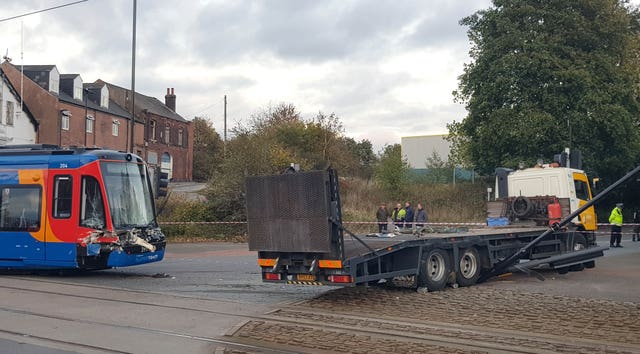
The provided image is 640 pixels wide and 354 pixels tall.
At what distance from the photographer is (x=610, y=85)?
121ft

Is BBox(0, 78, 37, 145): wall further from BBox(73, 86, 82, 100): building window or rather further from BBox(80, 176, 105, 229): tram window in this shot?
BBox(80, 176, 105, 229): tram window

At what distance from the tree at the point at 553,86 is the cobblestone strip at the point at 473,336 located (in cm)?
2776

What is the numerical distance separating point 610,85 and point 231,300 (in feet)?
100

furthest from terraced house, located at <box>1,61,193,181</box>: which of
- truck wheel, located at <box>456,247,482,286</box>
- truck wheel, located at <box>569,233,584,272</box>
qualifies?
truck wheel, located at <box>456,247,482,286</box>

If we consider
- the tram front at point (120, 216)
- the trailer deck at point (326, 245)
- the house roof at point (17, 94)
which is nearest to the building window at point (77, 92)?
the house roof at point (17, 94)

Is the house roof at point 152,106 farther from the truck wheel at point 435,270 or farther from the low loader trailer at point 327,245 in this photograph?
the truck wheel at point 435,270

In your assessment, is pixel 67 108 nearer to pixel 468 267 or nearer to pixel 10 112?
A: pixel 10 112

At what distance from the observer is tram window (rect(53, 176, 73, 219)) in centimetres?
1583

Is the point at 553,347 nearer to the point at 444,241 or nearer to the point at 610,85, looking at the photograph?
the point at 444,241

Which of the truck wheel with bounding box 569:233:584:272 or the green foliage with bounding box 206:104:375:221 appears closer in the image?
the truck wheel with bounding box 569:233:584:272

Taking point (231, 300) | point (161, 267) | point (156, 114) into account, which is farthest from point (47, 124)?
point (231, 300)

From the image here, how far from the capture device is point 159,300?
12477 millimetres

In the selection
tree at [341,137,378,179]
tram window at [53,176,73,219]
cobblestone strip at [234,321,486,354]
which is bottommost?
cobblestone strip at [234,321,486,354]

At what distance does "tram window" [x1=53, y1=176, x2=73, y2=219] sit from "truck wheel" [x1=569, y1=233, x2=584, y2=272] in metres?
12.3
